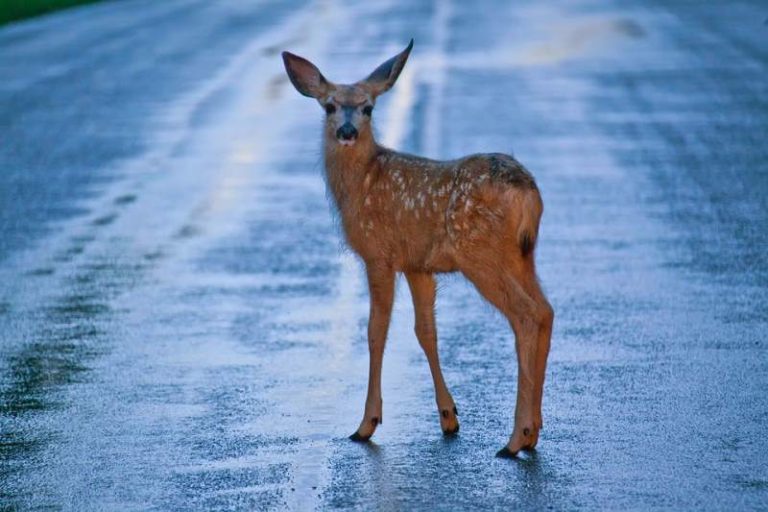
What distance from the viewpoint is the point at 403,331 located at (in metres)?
11.8

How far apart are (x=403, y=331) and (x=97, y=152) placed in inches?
343

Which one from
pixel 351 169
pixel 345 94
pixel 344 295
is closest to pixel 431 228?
pixel 351 169

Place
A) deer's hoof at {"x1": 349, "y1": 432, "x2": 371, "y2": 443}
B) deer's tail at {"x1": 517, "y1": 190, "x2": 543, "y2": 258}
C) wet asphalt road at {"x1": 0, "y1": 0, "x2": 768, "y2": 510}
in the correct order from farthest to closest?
1. deer's hoof at {"x1": 349, "y1": 432, "x2": 371, "y2": 443}
2. deer's tail at {"x1": 517, "y1": 190, "x2": 543, "y2": 258}
3. wet asphalt road at {"x1": 0, "y1": 0, "x2": 768, "y2": 510}

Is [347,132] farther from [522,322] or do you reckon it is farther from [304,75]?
[522,322]

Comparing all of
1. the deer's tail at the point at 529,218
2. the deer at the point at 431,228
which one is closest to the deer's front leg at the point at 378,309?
the deer at the point at 431,228

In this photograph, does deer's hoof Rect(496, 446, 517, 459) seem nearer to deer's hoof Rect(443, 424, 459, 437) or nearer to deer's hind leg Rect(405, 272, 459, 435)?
deer's hoof Rect(443, 424, 459, 437)

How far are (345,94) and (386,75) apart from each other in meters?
0.43

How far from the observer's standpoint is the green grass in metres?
35.8

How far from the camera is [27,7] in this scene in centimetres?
3750

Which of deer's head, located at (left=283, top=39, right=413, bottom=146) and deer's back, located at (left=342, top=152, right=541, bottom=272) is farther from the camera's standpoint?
deer's head, located at (left=283, top=39, right=413, bottom=146)

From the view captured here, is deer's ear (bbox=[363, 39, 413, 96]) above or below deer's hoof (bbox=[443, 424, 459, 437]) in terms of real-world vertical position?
above

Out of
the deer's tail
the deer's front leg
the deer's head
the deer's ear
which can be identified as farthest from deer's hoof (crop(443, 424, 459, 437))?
the deer's ear

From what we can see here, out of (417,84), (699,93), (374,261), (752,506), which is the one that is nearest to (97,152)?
(417,84)

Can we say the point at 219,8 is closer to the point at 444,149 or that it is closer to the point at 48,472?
the point at 444,149
